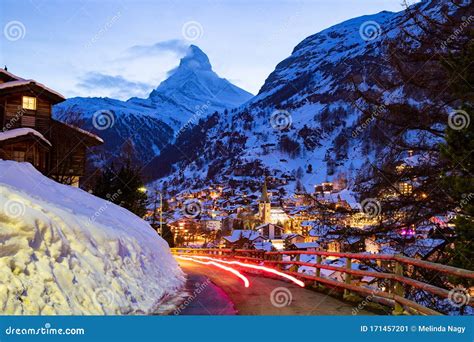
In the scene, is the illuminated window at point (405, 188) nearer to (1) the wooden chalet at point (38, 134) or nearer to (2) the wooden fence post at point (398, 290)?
(2) the wooden fence post at point (398, 290)

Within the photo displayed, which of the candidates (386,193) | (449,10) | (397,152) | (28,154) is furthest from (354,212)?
(28,154)

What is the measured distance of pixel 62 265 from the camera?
28.7ft

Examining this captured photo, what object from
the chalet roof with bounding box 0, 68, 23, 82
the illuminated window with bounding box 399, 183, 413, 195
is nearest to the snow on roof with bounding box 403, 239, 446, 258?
the illuminated window with bounding box 399, 183, 413, 195

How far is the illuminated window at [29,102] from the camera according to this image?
37.4 m

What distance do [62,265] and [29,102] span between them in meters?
32.6

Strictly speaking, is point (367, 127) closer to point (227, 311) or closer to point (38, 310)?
point (227, 311)

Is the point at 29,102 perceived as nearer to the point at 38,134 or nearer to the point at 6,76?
the point at 6,76

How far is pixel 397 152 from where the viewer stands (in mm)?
12859

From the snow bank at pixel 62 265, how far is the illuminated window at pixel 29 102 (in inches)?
1064

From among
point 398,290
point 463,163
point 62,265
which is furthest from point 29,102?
point 463,163

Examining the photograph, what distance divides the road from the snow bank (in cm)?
101

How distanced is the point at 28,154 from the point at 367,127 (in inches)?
1144

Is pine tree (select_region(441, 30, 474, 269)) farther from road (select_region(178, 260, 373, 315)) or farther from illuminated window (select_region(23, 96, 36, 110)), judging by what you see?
illuminated window (select_region(23, 96, 36, 110))

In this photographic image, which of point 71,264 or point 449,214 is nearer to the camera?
point 71,264
